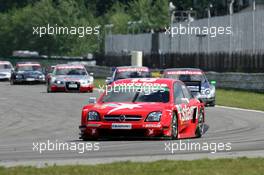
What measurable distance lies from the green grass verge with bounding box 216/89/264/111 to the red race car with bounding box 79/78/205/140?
11979 millimetres

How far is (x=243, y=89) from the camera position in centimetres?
4381

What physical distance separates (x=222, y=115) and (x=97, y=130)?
31.5 feet

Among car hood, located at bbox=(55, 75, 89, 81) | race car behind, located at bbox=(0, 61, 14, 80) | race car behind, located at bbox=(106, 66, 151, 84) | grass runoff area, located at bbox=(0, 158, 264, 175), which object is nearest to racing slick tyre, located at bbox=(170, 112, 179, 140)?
grass runoff area, located at bbox=(0, 158, 264, 175)

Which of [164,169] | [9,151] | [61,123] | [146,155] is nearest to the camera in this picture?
[164,169]

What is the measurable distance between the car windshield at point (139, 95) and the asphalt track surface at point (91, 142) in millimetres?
949

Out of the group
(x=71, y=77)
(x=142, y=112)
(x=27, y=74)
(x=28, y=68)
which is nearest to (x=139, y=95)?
(x=142, y=112)

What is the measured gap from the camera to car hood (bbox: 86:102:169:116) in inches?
693

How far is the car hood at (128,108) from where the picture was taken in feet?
57.7

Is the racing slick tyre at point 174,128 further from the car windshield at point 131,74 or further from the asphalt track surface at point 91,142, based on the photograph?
the car windshield at point 131,74

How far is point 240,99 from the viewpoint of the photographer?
3706cm

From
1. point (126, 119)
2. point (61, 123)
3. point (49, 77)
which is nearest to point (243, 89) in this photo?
point (49, 77)

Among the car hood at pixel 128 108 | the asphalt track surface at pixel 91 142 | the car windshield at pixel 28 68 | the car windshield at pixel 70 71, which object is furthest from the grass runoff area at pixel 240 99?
the car windshield at pixel 28 68

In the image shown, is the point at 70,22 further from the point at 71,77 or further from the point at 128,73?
the point at 128,73

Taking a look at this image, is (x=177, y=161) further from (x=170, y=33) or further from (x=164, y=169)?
(x=170, y=33)
